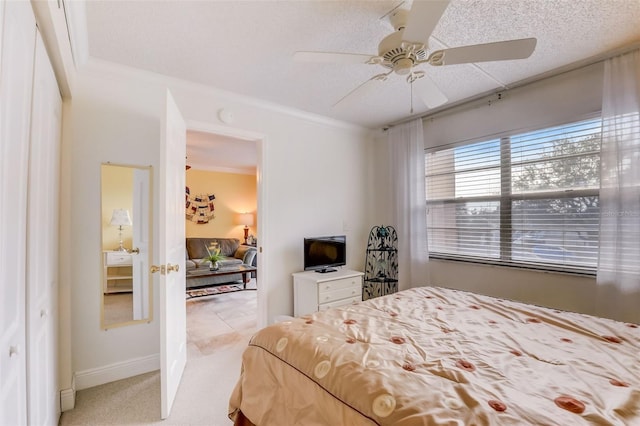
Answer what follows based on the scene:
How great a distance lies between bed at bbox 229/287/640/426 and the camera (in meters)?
0.93

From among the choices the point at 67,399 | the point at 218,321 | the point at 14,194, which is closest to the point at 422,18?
the point at 14,194

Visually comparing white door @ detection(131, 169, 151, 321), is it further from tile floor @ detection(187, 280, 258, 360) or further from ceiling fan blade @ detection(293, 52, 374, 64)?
ceiling fan blade @ detection(293, 52, 374, 64)

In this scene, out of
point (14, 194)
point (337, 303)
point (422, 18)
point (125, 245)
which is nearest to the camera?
point (14, 194)

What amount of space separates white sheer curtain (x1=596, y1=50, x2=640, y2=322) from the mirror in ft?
11.8

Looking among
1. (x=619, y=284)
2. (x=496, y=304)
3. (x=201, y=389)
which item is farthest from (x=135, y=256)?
(x=619, y=284)

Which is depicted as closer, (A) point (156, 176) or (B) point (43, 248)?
(B) point (43, 248)

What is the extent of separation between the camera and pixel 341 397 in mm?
1075

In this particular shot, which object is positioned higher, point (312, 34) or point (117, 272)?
point (312, 34)

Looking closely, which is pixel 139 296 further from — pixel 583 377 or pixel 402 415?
pixel 583 377

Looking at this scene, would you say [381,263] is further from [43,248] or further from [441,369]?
[43,248]

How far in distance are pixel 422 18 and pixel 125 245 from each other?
8.43ft

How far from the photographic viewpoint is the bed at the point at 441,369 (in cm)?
93

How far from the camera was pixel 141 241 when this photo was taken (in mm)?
2488

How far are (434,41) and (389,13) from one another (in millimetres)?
438
